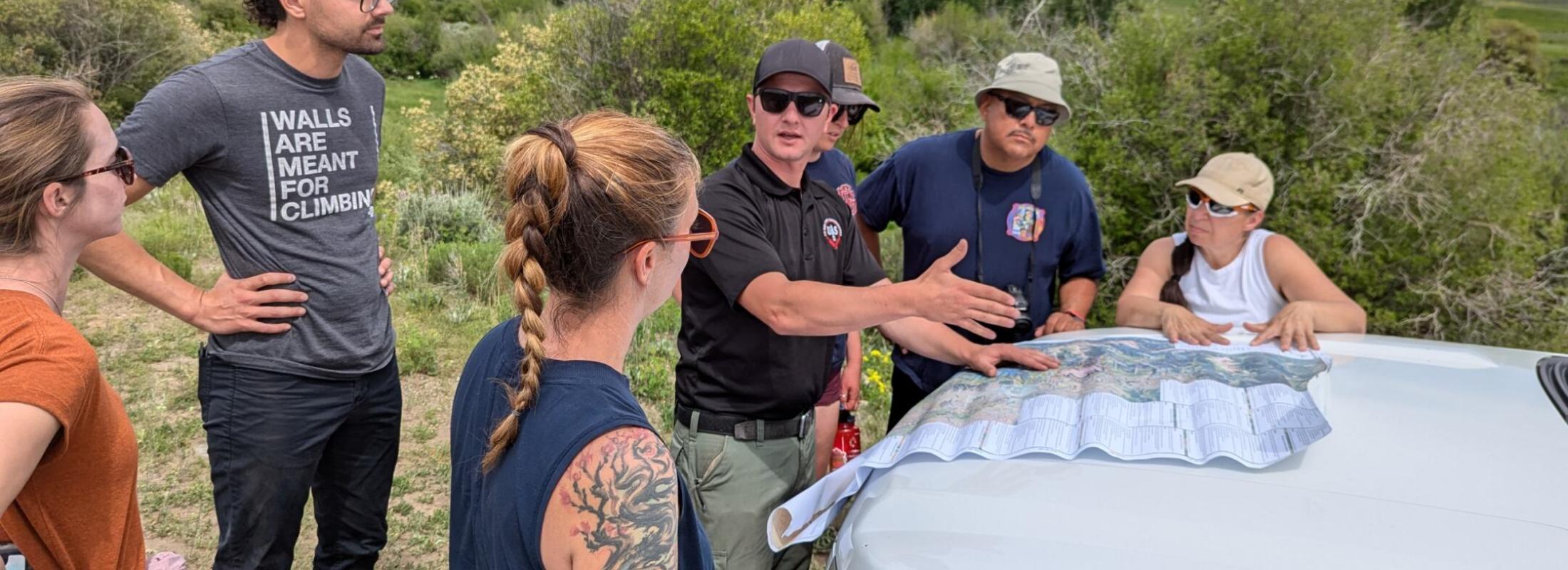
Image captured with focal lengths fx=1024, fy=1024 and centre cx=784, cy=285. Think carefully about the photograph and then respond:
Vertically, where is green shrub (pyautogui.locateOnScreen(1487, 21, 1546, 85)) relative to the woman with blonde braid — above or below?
below

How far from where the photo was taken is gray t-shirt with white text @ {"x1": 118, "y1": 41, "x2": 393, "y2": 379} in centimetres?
237

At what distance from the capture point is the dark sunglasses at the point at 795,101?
2.73 metres

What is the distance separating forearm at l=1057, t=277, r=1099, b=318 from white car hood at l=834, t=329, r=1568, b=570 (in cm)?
116

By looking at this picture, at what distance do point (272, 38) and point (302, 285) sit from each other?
63 centimetres

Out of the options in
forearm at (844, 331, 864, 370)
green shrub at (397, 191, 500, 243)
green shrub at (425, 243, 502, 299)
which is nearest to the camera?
forearm at (844, 331, 864, 370)

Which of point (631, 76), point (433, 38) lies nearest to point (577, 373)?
point (631, 76)

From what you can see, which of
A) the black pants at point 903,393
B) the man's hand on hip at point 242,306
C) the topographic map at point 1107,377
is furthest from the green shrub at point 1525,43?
A: the man's hand on hip at point 242,306

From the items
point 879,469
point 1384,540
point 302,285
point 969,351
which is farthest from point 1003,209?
point 302,285

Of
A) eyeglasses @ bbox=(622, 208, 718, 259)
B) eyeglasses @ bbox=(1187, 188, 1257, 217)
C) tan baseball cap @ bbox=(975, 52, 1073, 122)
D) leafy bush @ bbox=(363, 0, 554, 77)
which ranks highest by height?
eyeglasses @ bbox=(622, 208, 718, 259)

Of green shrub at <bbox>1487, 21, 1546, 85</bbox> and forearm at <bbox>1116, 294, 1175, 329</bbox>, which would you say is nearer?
forearm at <bbox>1116, 294, 1175, 329</bbox>

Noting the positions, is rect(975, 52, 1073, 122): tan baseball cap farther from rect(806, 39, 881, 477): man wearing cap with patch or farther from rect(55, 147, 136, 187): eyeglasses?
rect(55, 147, 136, 187): eyeglasses

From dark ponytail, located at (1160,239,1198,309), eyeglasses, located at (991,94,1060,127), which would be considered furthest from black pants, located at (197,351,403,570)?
dark ponytail, located at (1160,239,1198,309)

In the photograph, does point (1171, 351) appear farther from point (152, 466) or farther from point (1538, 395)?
point (152, 466)

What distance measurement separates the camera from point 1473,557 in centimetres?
161
